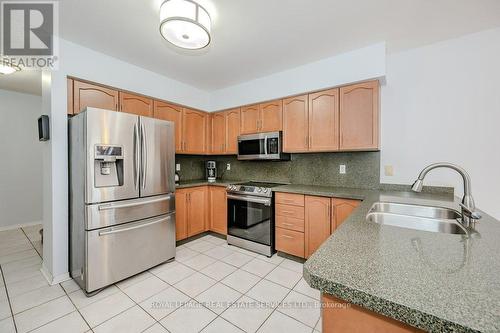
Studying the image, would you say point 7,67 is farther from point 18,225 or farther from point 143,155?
point 18,225

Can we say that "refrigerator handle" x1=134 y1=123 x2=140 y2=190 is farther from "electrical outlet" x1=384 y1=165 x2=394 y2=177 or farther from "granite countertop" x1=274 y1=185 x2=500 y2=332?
"electrical outlet" x1=384 y1=165 x2=394 y2=177

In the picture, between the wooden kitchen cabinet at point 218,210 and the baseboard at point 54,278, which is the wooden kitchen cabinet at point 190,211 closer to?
the wooden kitchen cabinet at point 218,210

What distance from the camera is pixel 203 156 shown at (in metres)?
3.98

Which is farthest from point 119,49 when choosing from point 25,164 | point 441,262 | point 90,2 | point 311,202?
point 25,164

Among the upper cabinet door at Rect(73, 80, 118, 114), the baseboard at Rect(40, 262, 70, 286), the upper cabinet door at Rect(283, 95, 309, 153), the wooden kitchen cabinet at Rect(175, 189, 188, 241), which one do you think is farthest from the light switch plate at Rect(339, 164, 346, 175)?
the baseboard at Rect(40, 262, 70, 286)

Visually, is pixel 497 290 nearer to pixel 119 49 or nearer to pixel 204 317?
pixel 204 317

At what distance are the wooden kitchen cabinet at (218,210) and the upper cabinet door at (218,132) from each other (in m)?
0.69

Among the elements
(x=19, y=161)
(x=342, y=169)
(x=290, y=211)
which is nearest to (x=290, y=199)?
(x=290, y=211)

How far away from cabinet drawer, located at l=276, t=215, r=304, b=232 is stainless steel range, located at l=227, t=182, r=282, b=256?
0.09 m

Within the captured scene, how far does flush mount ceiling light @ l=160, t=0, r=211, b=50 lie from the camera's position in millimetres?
1494

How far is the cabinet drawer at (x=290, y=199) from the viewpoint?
2.49 m

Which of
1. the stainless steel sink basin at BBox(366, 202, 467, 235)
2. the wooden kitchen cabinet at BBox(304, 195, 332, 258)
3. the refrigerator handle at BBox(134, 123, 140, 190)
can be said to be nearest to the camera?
the stainless steel sink basin at BBox(366, 202, 467, 235)

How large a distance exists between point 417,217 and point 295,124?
5.70ft

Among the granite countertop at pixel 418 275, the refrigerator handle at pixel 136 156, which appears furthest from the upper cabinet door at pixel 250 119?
the granite countertop at pixel 418 275
